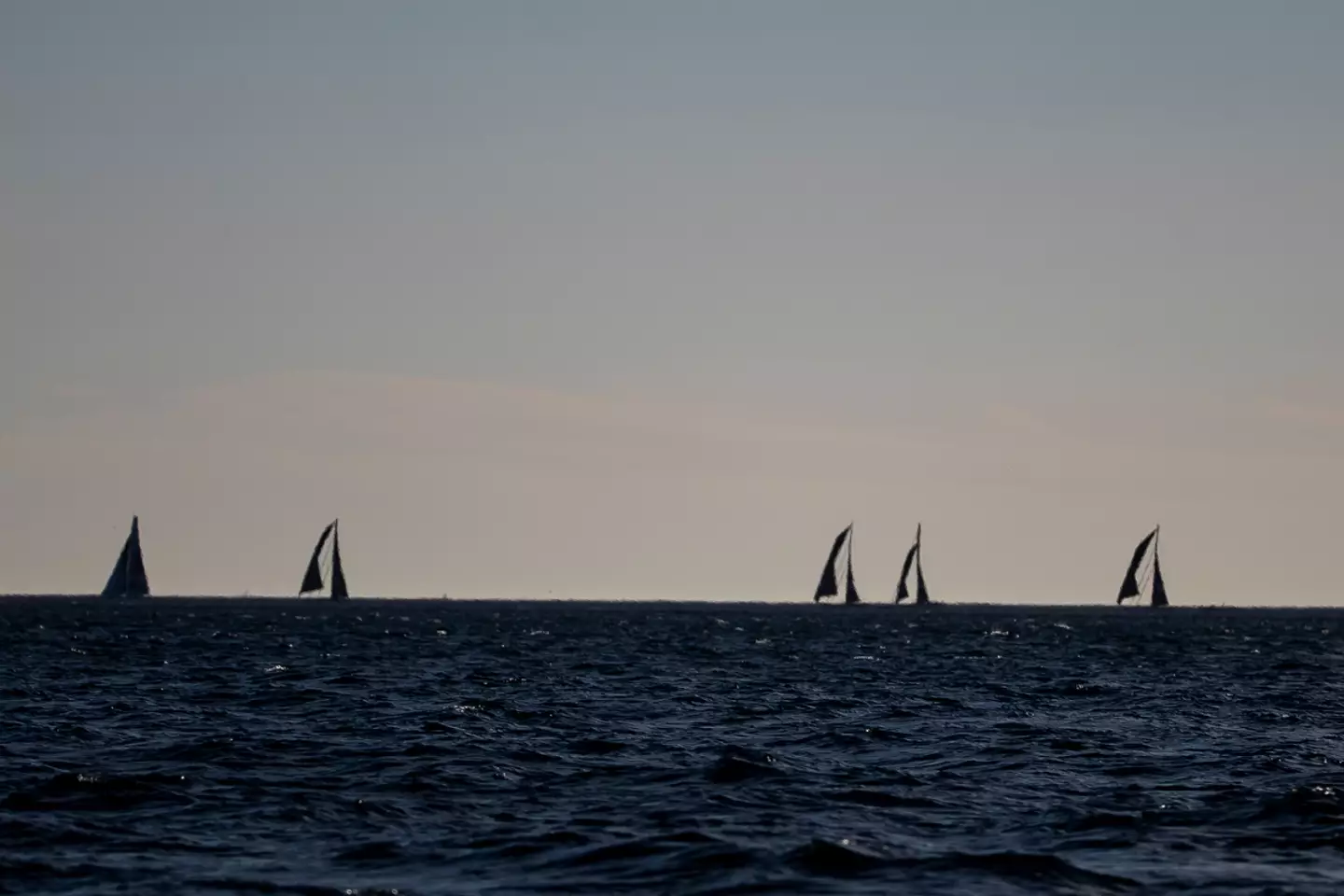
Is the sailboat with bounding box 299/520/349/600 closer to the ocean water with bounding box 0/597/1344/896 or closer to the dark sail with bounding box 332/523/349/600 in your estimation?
the dark sail with bounding box 332/523/349/600

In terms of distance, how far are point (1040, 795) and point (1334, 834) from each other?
502 cm

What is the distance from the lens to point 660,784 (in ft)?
98.1

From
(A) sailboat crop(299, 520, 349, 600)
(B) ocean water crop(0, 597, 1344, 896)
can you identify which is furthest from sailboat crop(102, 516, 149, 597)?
(B) ocean water crop(0, 597, 1344, 896)

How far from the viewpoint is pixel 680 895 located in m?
20.5

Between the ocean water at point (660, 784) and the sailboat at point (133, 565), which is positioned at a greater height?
the sailboat at point (133, 565)

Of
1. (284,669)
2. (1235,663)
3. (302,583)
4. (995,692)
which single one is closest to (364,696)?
(284,669)

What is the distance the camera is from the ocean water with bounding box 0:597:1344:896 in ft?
72.0

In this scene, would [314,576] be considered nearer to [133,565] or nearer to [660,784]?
[133,565]

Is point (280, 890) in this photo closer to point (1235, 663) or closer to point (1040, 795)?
point (1040, 795)

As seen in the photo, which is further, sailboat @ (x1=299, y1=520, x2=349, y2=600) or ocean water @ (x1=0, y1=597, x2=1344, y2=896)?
sailboat @ (x1=299, y1=520, x2=349, y2=600)

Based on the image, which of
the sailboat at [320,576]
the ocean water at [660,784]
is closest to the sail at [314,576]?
the sailboat at [320,576]

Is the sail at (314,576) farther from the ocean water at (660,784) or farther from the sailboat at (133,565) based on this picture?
the ocean water at (660,784)

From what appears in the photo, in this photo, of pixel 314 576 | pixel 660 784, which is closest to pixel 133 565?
pixel 314 576

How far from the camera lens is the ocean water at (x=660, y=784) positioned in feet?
72.0
